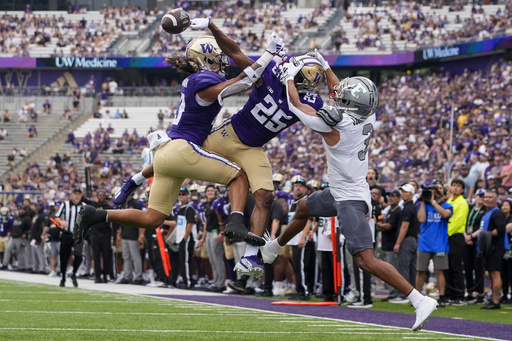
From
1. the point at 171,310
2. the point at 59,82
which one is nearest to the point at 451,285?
the point at 171,310

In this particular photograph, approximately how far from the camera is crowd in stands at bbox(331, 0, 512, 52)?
3769 cm

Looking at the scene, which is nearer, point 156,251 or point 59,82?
point 156,251

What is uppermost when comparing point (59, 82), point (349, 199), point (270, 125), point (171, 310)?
point (59, 82)

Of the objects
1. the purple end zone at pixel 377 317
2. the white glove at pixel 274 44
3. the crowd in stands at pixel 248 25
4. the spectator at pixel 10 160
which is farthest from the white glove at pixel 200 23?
the crowd in stands at pixel 248 25

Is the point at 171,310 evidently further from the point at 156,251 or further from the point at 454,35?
the point at 454,35

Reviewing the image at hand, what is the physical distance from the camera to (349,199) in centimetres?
781

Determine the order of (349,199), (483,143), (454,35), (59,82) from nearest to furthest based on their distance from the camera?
(349,199) < (483,143) < (454,35) < (59,82)

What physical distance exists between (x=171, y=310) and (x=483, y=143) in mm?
12954

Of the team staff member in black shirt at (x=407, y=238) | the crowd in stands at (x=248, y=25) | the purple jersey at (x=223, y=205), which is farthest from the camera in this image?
the crowd in stands at (x=248, y=25)

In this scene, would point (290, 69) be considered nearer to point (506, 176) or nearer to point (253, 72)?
point (253, 72)

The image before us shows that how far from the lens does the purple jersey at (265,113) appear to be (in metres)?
8.19

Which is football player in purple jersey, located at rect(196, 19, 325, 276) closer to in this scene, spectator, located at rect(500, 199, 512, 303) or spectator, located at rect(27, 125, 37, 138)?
spectator, located at rect(500, 199, 512, 303)

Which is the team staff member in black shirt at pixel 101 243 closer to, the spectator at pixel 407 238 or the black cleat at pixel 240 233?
the spectator at pixel 407 238

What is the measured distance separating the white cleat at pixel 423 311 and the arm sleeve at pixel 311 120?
64.3 inches
